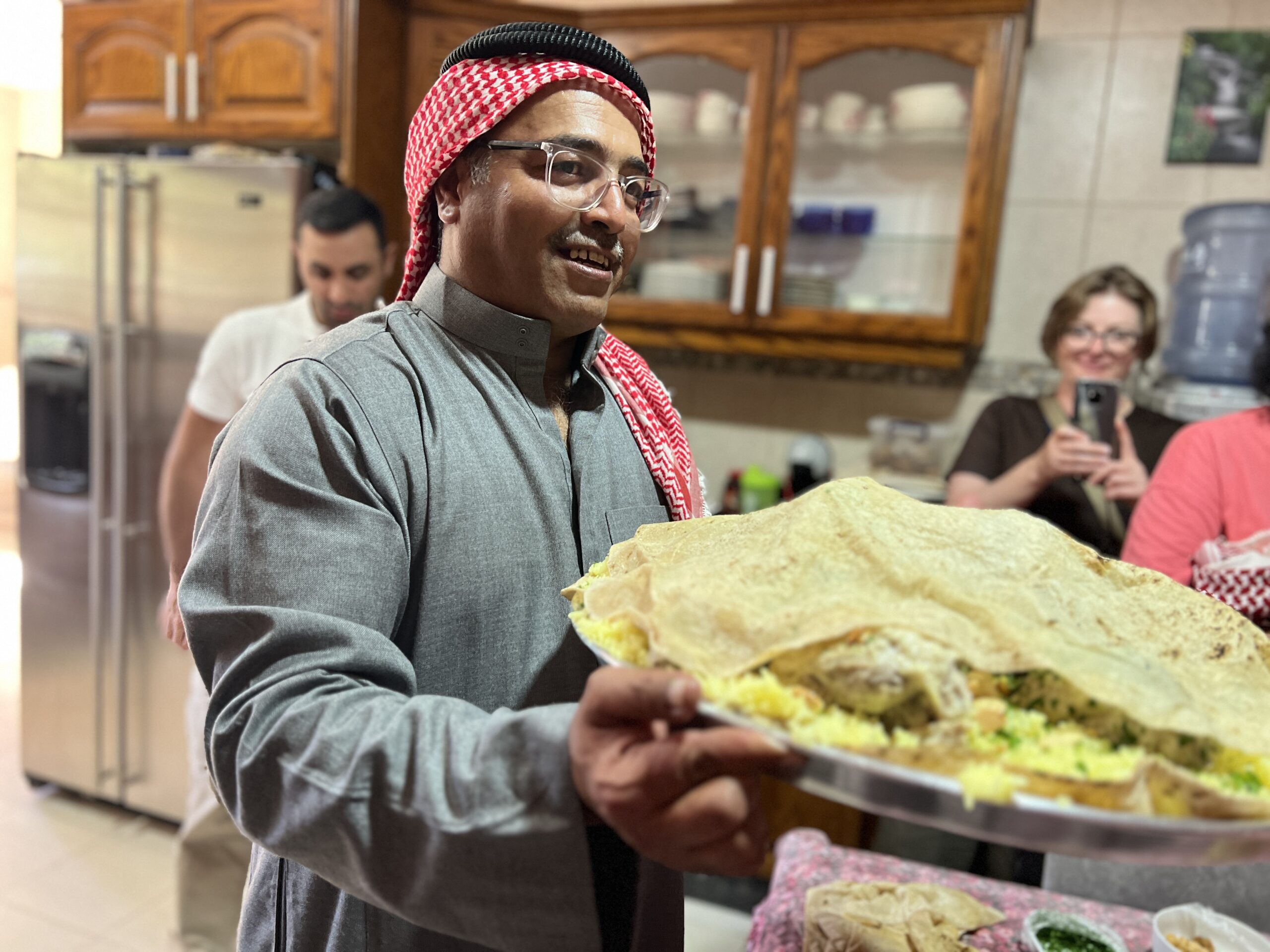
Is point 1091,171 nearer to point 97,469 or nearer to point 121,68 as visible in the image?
point 121,68

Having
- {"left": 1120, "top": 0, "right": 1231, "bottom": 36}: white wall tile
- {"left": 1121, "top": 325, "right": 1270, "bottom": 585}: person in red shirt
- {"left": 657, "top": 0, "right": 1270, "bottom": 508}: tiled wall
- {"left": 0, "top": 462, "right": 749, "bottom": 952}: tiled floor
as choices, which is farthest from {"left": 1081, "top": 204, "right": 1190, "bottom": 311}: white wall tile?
{"left": 0, "top": 462, "right": 749, "bottom": 952}: tiled floor

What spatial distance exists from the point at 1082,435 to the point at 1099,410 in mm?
67

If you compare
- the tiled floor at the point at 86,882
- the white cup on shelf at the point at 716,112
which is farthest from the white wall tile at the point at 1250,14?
the tiled floor at the point at 86,882

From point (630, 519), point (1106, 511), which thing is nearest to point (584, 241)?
point (630, 519)

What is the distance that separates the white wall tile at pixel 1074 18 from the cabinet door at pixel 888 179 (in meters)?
0.40

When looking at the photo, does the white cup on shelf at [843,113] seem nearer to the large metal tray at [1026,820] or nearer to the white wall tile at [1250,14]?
the white wall tile at [1250,14]

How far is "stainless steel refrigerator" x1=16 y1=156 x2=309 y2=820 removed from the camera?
2.62 metres

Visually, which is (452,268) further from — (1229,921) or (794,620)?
→ (1229,921)

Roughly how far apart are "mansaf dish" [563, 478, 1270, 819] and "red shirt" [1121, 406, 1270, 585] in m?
0.90

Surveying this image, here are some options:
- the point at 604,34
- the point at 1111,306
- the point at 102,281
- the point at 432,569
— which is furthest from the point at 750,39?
the point at 432,569

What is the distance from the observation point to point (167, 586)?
2.84 meters

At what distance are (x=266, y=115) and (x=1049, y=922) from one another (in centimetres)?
294

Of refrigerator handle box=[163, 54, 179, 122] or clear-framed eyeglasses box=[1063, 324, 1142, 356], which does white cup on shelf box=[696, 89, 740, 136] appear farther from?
refrigerator handle box=[163, 54, 179, 122]

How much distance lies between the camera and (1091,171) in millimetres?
2850
